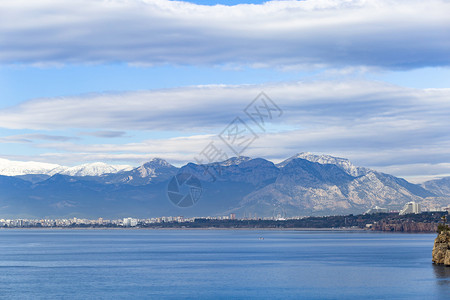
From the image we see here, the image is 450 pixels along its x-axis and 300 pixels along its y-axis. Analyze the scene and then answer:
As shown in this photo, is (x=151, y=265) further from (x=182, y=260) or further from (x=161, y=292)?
(x=161, y=292)

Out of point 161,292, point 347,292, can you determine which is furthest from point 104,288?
point 347,292

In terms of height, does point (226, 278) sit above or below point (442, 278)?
above

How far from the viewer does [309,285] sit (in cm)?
10862

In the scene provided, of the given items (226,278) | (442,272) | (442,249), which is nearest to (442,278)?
(442,272)

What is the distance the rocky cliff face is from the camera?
128m

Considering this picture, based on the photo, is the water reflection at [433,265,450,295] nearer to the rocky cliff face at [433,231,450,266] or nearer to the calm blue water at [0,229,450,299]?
the calm blue water at [0,229,450,299]

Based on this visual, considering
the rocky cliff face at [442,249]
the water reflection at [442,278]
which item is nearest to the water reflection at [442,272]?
the water reflection at [442,278]

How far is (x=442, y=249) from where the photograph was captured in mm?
134750

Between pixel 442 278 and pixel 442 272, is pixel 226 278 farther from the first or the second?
pixel 442 272

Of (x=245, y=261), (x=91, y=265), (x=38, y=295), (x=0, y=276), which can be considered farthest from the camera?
(x=245, y=261)

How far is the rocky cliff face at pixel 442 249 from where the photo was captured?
128425mm

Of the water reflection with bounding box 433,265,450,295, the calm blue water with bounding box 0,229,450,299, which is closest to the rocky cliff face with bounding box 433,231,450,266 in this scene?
the water reflection with bounding box 433,265,450,295

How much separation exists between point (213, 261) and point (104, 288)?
57767mm

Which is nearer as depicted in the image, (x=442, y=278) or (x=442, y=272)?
(x=442, y=278)
